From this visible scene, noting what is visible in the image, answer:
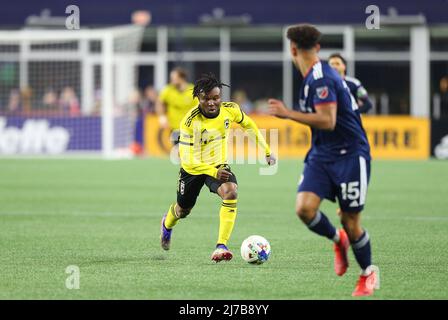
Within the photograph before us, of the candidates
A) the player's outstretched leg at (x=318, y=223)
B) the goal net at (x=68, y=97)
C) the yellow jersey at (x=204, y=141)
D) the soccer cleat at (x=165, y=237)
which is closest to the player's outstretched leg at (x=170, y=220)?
the soccer cleat at (x=165, y=237)

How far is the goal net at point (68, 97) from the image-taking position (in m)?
29.3

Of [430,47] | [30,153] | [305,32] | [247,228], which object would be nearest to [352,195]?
[305,32]

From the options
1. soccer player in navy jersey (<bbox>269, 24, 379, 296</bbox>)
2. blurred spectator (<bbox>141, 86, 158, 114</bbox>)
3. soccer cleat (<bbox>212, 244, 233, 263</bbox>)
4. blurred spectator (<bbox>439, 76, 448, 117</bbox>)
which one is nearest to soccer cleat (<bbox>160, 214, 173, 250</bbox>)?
soccer cleat (<bbox>212, 244, 233, 263</bbox>)

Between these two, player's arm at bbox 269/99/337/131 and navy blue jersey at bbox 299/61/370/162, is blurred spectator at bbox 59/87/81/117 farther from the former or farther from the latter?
player's arm at bbox 269/99/337/131

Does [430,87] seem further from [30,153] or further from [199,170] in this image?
[199,170]

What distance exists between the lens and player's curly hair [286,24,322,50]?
8.44m

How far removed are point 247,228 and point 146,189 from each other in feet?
21.2

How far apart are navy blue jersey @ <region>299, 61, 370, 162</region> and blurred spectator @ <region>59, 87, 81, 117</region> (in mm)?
22017

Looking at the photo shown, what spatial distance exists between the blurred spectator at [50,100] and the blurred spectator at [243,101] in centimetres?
675

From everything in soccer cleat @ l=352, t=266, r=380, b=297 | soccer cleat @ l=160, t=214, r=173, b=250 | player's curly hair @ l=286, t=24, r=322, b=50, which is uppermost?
player's curly hair @ l=286, t=24, r=322, b=50

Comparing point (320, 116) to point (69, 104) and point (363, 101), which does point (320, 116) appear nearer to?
point (363, 101)

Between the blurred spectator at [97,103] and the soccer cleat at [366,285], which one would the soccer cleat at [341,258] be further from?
the blurred spectator at [97,103]

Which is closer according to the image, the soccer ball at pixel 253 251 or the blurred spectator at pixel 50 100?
the soccer ball at pixel 253 251

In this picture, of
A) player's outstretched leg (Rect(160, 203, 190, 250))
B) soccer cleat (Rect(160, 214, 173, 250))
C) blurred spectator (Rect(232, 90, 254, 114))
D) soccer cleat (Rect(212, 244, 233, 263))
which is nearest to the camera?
soccer cleat (Rect(212, 244, 233, 263))
